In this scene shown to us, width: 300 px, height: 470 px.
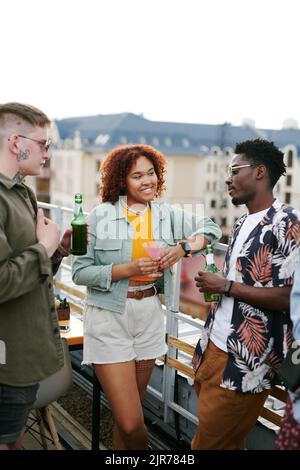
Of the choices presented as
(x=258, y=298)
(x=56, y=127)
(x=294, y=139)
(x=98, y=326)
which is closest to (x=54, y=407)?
(x=98, y=326)

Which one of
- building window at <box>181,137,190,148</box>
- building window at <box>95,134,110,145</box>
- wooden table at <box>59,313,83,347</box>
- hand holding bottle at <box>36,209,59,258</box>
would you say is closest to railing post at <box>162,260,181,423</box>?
wooden table at <box>59,313,83,347</box>

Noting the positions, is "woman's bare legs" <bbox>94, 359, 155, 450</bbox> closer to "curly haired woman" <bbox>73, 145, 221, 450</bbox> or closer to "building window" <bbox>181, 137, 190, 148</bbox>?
"curly haired woman" <bbox>73, 145, 221, 450</bbox>

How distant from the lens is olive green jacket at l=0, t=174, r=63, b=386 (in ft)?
6.26

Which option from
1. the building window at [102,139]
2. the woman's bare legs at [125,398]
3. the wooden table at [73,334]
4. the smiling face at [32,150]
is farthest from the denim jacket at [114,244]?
the building window at [102,139]

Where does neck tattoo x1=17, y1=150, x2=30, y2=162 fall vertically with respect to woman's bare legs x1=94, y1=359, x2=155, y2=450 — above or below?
above

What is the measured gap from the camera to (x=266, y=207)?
90.4 inches

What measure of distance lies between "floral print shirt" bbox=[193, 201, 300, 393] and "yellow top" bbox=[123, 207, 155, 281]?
0.61m

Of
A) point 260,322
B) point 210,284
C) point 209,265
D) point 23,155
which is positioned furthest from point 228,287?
point 23,155

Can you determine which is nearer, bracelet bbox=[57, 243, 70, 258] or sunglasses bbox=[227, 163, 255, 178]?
sunglasses bbox=[227, 163, 255, 178]

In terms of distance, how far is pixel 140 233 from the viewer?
2.72m

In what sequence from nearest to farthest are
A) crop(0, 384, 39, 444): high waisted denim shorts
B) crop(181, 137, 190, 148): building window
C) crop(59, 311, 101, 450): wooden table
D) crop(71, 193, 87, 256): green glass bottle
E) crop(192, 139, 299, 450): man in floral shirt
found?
crop(0, 384, 39, 444): high waisted denim shorts, crop(192, 139, 299, 450): man in floral shirt, crop(71, 193, 87, 256): green glass bottle, crop(59, 311, 101, 450): wooden table, crop(181, 137, 190, 148): building window

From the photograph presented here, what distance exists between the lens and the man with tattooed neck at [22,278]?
1962mm

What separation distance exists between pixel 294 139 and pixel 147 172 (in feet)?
223

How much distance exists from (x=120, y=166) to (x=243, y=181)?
74 cm
